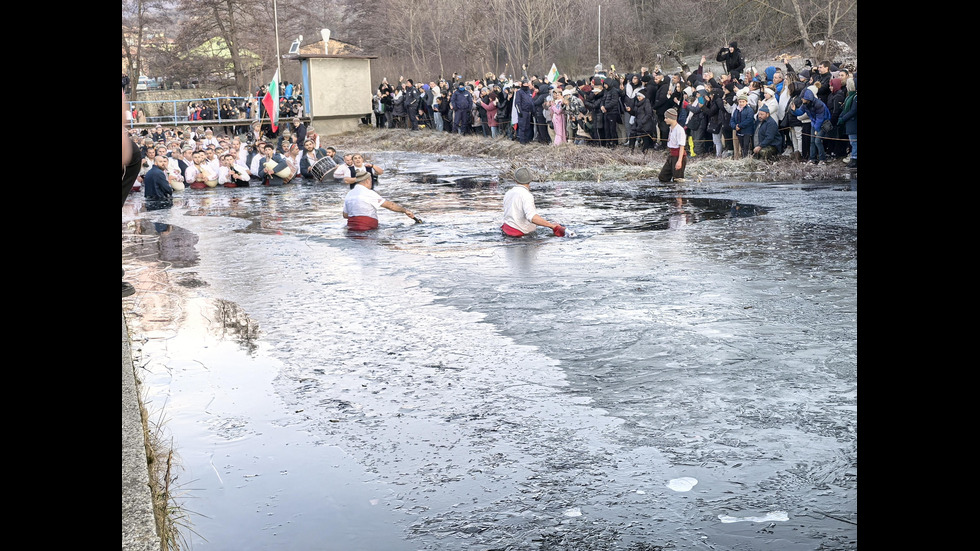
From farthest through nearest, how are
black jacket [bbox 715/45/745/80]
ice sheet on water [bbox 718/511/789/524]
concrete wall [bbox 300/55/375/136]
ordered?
concrete wall [bbox 300/55/375/136]
black jacket [bbox 715/45/745/80]
ice sheet on water [bbox 718/511/789/524]

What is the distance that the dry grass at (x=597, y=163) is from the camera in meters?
20.0

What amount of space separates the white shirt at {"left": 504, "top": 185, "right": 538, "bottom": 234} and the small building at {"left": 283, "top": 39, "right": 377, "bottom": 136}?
26.3m

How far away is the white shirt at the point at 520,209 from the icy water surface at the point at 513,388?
20.0 inches

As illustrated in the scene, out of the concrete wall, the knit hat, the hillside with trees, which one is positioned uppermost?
the hillside with trees

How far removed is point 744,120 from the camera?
20938 millimetres

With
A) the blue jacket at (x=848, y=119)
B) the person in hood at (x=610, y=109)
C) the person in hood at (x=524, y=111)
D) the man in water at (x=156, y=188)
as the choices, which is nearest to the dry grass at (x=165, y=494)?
the man in water at (x=156, y=188)

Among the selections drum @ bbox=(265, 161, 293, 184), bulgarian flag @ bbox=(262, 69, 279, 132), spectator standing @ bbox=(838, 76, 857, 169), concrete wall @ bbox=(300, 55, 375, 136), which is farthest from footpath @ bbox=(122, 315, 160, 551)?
concrete wall @ bbox=(300, 55, 375, 136)

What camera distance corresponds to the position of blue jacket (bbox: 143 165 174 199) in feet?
67.4

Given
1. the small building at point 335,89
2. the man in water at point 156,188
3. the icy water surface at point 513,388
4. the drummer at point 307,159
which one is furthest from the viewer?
the small building at point 335,89

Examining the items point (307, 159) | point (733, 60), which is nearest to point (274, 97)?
point (307, 159)

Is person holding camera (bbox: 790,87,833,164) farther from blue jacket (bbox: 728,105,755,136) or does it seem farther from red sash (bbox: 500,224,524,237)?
red sash (bbox: 500,224,524,237)

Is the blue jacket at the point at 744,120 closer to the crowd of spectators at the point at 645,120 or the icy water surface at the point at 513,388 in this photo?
the crowd of spectators at the point at 645,120
